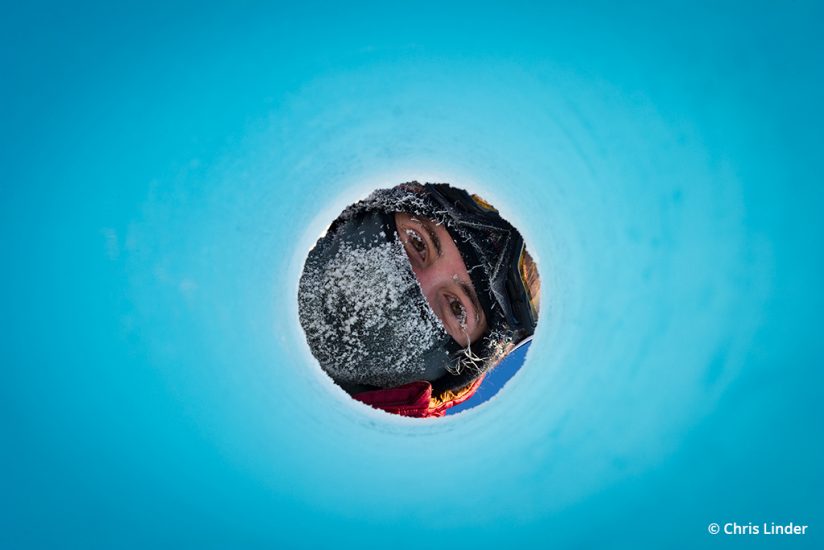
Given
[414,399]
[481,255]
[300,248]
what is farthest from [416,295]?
[300,248]

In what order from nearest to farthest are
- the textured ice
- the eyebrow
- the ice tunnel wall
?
the ice tunnel wall < the textured ice < the eyebrow

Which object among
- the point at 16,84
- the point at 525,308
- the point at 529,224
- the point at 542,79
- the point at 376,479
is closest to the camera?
the point at 16,84

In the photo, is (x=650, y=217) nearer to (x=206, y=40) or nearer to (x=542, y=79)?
(x=542, y=79)

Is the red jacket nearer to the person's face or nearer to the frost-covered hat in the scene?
the frost-covered hat

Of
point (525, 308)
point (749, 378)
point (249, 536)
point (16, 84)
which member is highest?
point (525, 308)

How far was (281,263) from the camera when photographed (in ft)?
3.54

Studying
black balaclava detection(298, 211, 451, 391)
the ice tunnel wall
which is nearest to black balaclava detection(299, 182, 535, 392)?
black balaclava detection(298, 211, 451, 391)

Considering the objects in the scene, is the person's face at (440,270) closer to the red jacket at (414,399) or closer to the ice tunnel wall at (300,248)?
the red jacket at (414,399)

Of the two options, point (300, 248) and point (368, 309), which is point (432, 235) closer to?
point (368, 309)

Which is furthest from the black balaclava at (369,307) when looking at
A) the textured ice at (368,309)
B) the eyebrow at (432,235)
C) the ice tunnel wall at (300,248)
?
the ice tunnel wall at (300,248)

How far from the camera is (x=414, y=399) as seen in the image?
208 cm

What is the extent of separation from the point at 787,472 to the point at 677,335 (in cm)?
33

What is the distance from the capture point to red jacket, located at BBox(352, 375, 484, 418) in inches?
80.7

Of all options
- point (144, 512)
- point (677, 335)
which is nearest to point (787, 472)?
point (677, 335)
